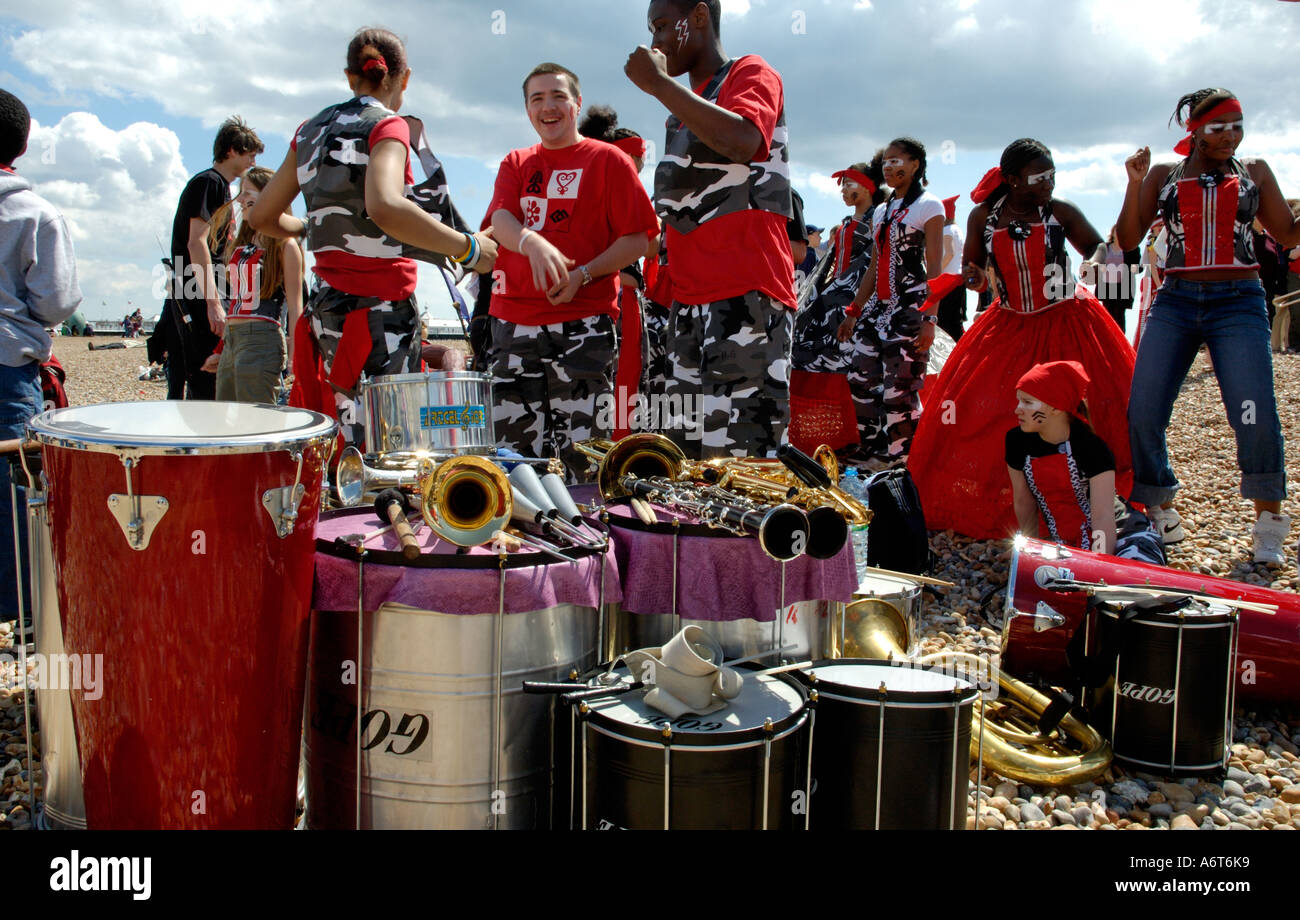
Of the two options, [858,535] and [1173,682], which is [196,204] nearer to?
[858,535]

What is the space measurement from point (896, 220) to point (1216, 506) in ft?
10.4

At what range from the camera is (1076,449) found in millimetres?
4754

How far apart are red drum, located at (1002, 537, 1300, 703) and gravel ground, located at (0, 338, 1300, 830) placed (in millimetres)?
199

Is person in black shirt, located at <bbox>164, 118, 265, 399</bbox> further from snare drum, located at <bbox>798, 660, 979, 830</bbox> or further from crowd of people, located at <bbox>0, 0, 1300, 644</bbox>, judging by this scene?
snare drum, located at <bbox>798, 660, 979, 830</bbox>

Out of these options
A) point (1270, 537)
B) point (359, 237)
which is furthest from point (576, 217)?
point (1270, 537)

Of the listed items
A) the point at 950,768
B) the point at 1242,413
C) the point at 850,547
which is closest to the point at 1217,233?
the point at 1242,413

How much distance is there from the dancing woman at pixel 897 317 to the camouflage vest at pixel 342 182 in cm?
375

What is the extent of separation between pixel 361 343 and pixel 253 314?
2419mm

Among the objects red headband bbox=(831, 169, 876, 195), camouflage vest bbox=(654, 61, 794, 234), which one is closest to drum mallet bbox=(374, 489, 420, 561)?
camouflage vest bbox=(654, 61, 794, 234)

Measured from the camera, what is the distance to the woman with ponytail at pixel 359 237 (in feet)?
12.4

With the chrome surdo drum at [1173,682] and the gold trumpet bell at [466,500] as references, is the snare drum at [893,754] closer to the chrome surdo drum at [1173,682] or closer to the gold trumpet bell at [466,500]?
the gold trumpet bell at [466,500]

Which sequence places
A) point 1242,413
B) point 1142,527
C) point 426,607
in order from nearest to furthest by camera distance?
point 426,607
point 1142,527
point 1242,413
